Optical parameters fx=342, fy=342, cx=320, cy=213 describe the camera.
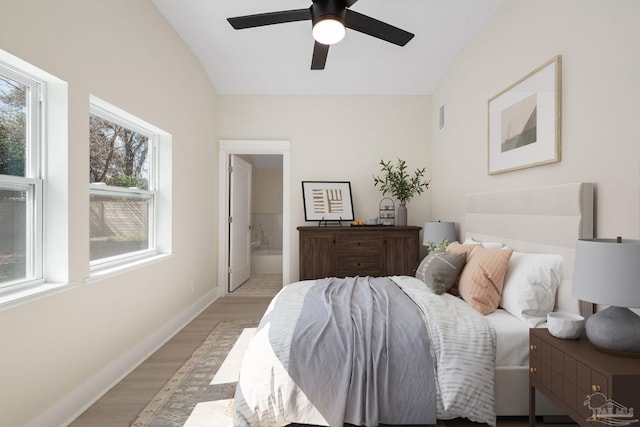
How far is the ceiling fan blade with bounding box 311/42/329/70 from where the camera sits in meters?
2.56

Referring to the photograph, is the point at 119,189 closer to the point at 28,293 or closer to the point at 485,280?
the point at 28,293

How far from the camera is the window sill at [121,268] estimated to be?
7.35 feet

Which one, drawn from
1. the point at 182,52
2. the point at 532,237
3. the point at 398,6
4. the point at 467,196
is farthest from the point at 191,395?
the point at 398,6

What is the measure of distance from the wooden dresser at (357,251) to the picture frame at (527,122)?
58.1 inches

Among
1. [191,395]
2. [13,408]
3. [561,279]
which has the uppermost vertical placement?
[561,279]

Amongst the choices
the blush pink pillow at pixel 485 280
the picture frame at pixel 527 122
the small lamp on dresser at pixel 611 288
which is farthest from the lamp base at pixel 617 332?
the picture frame at pixel 527 122

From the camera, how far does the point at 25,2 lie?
1671 millimetres

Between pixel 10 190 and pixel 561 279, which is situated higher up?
pixel 10 190

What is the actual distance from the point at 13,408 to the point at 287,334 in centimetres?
131

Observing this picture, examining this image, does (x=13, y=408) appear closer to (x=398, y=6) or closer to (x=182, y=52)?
(x=182, y=52)

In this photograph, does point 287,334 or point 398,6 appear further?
point 398,6

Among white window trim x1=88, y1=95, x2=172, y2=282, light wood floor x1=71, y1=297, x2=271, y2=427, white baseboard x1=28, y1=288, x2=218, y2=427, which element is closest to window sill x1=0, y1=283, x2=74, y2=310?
white baseboard x1=28, y1=288, x2=218, y2=427

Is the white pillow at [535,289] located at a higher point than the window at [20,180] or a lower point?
lower

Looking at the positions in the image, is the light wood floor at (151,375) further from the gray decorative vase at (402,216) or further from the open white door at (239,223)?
the gray decorative vase at (402,216)
